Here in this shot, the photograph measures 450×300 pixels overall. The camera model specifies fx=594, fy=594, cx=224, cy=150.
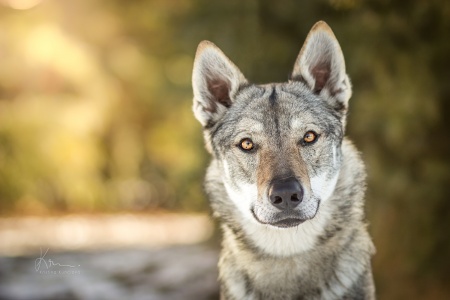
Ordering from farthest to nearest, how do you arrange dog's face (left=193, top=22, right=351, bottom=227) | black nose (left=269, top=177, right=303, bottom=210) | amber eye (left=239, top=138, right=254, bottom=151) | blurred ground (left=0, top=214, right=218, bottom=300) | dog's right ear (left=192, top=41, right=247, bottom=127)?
blurred ground (left=0, top=214, right=218, bottom=300)
dog's right ear (left=192, top=41, right=247, bottom=127)
amber eye (left=239, top=138, right=254, bottom=151)
dog's face (left=193, top=22, right=351, bottom=227)
black nose (left=269, top=177, right=303, bottom=210)

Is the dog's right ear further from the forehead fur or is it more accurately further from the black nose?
the black nose

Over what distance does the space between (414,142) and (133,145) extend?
22.4 feet

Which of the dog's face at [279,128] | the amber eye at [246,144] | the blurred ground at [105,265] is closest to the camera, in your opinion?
the dog's face at [279,128]

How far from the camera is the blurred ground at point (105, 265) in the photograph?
18.7ft

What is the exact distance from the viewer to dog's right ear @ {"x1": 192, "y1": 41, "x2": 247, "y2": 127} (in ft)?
12.0

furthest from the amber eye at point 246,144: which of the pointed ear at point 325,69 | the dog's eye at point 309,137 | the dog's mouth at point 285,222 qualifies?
the pointed ear at point 325,69

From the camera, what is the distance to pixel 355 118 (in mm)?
5473

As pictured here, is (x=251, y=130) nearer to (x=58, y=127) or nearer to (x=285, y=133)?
(x=285, y=133)

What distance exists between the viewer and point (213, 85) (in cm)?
386

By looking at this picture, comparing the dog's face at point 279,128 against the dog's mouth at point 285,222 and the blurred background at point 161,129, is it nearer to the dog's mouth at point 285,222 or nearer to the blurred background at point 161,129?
the dog's mouth at point 285,222

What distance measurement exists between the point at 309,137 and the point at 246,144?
1.21ft

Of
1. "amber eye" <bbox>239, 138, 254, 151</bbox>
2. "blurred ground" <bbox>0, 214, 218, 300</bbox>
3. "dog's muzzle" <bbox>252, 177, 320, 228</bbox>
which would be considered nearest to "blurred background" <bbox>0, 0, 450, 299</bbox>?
"blurred ground" <bbox>0, 214, 218, 300</bbox>

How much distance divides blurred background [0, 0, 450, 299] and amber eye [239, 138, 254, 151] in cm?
205

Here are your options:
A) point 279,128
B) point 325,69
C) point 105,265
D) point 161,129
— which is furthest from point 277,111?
point 161,129
